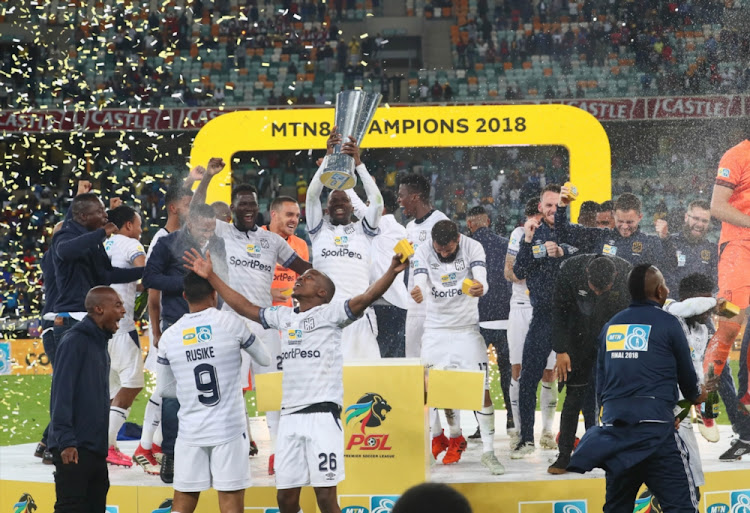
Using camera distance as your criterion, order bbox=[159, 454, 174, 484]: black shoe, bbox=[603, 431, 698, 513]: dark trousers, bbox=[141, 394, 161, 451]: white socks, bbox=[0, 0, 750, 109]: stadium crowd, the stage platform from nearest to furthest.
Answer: bbox=[603, 431, 698, 513]: dark trousers < the stage platform < bbox=[159, 454, 174, 484]: black shoe < bbox=[141, 394, 161, 451]: white socks < bbox=[0, 0, 750, 109]: stadium crowd

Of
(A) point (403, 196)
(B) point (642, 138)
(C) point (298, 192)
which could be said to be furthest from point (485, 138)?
(B) point (642, 138)

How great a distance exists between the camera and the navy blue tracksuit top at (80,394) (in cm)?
508

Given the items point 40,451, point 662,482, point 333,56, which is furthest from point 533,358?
point 333,56

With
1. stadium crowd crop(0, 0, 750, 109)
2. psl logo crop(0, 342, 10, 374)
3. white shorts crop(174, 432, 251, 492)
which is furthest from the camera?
stadium crowd crop(0, 0, 750, 109)

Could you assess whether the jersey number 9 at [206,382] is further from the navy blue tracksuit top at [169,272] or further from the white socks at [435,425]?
the white socks at [435,425]

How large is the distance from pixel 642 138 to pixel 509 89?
451cm

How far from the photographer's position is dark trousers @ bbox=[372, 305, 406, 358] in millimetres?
7965

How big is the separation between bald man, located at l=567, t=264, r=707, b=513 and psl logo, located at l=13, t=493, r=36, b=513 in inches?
146

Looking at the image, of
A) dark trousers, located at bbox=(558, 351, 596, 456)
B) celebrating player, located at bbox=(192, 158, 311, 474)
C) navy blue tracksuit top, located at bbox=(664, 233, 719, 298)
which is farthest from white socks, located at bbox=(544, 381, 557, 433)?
celebrating player, located at bbox=(192, 158, 311, 474)

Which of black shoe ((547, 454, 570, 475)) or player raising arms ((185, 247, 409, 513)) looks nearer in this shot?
player raising arms ((185, 247, 409, 513))

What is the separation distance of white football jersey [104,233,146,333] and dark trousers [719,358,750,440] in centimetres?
464

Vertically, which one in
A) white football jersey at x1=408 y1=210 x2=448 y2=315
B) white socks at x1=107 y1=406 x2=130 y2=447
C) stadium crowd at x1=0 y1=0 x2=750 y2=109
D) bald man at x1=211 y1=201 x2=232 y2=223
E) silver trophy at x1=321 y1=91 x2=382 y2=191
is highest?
stadium crowd at x1=0 y1=0 x2=750 y2=109

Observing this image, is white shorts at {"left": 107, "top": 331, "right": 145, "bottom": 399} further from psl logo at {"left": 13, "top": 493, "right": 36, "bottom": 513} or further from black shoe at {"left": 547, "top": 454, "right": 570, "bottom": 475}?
black shoe at {"left": 547, "top": 454, "right": 570, "bottom": 475}

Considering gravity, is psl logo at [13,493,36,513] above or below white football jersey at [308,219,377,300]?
below
